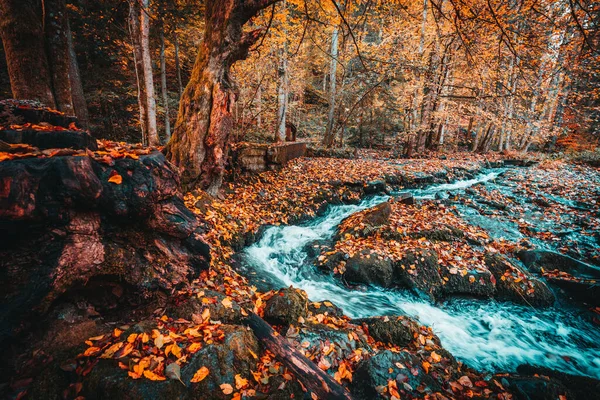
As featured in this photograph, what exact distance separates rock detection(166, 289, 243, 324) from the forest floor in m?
0.01

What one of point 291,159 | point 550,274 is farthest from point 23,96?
point 550,274

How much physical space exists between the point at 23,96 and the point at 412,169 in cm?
1284

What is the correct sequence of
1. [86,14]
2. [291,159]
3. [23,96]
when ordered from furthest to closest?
[291,159] → [86,14] → [23,96]

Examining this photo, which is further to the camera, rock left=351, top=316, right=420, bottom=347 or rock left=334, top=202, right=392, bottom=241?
rock left=334, top=202, right=392, bottom=241

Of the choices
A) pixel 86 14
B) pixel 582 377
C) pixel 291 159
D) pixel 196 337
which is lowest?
pixel 582 377

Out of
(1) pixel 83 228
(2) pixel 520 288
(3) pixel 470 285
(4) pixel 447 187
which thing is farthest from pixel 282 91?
(2) pixel 520 288

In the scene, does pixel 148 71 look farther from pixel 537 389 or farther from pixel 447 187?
pixel 447 187

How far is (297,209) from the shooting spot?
7824mm

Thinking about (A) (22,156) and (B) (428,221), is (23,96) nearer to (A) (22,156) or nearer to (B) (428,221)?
(A) (22,156)

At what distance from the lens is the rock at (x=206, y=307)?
277 centimetres

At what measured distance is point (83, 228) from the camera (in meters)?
2.44

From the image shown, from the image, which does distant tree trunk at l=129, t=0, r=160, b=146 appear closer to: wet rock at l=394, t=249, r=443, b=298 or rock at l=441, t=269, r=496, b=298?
wet rock at l=394, t=249, r=443, b=298

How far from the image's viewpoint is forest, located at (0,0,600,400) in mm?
2080

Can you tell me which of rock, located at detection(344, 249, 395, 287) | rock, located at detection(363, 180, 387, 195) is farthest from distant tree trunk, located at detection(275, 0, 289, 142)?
rock, located at detection(344, 249, 395, 287)
